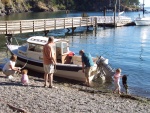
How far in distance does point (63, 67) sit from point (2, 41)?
1990cm

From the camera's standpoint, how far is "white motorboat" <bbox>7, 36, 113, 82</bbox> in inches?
731

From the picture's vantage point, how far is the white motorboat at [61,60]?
1858 cm

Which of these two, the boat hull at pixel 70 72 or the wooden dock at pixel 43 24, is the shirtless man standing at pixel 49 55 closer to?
the boat hull at pixel 70 72

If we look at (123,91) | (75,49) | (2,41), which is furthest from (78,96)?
(2,41)

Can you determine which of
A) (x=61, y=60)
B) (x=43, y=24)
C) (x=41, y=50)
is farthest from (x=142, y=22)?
(x=61, y=60)

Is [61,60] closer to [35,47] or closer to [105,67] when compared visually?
[35,47]

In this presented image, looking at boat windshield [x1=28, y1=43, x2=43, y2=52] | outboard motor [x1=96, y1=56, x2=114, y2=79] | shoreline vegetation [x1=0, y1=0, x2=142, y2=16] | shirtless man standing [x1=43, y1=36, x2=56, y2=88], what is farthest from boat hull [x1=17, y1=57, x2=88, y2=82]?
shoreline vegetation [x1=0, y1=0, x2=142, y2=16]

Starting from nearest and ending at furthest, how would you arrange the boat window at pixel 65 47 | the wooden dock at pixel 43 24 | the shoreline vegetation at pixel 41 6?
the boat window at pixel 65 47
the wooden dock at pixel 43 24
the shoreline vegetation at pixel 41 6

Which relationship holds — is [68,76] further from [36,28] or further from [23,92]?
[36,28]

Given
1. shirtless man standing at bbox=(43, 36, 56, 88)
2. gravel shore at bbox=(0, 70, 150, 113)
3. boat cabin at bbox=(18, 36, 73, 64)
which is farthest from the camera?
boat cabin at bbox=(18, 36, 73, 64)

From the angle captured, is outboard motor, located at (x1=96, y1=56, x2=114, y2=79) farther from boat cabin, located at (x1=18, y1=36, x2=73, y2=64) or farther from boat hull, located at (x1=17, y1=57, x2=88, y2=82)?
boat cabin, located at (x1=18, y1=36, x2=73, y2=64)

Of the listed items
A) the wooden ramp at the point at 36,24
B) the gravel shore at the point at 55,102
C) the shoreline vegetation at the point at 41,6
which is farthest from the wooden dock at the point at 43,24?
the shoreline vegetation at the point at 41,6

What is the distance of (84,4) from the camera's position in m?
196

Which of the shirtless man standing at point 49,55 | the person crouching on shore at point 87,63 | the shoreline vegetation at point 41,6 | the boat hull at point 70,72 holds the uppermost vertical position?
the shoreline vegetation at point 41,6
